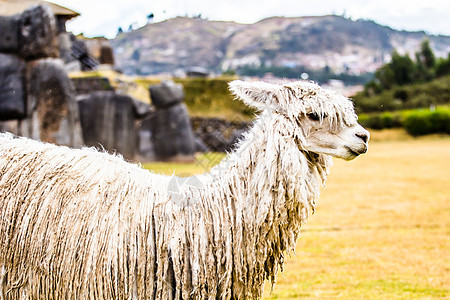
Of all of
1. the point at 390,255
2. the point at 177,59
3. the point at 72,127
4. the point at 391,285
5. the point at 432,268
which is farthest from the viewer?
the point at 177,59

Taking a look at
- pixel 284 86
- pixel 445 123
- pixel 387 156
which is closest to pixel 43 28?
pixel 284 86

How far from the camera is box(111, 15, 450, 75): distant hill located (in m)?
27.2

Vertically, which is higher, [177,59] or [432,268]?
[177,59]

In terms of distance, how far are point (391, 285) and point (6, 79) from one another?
8475 millimetres

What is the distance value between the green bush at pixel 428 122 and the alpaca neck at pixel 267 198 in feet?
122

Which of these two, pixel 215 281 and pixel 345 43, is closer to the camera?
pixel 215 281

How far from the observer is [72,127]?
12.0 m

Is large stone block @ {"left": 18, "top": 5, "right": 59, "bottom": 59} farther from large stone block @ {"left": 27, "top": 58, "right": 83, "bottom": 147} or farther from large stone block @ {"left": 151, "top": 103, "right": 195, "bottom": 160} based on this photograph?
large stone block @ {"left": 151, "top": 103, "right": 195, "bottom": 160}

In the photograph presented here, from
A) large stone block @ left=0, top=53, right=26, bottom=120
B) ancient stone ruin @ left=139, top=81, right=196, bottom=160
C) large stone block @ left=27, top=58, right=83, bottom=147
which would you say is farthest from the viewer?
ancient stone ruin @ left=139, top=81, right=196, bottom=160

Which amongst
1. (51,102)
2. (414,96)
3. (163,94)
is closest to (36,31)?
(51,102)

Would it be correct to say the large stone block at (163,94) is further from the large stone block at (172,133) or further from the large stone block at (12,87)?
the large stone block at (12,87)

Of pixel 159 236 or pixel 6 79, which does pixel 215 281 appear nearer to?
pixel 159 236


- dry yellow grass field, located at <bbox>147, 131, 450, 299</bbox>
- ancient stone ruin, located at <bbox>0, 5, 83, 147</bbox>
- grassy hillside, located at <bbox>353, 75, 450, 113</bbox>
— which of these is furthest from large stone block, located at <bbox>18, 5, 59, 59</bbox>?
grassy hillside, located at <bbox>353, 75, 450, 113</bbox>

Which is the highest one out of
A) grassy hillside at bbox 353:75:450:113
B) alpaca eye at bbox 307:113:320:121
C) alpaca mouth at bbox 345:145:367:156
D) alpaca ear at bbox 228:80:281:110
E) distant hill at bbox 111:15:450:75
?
distant hill at bbox 111:15:450:75
